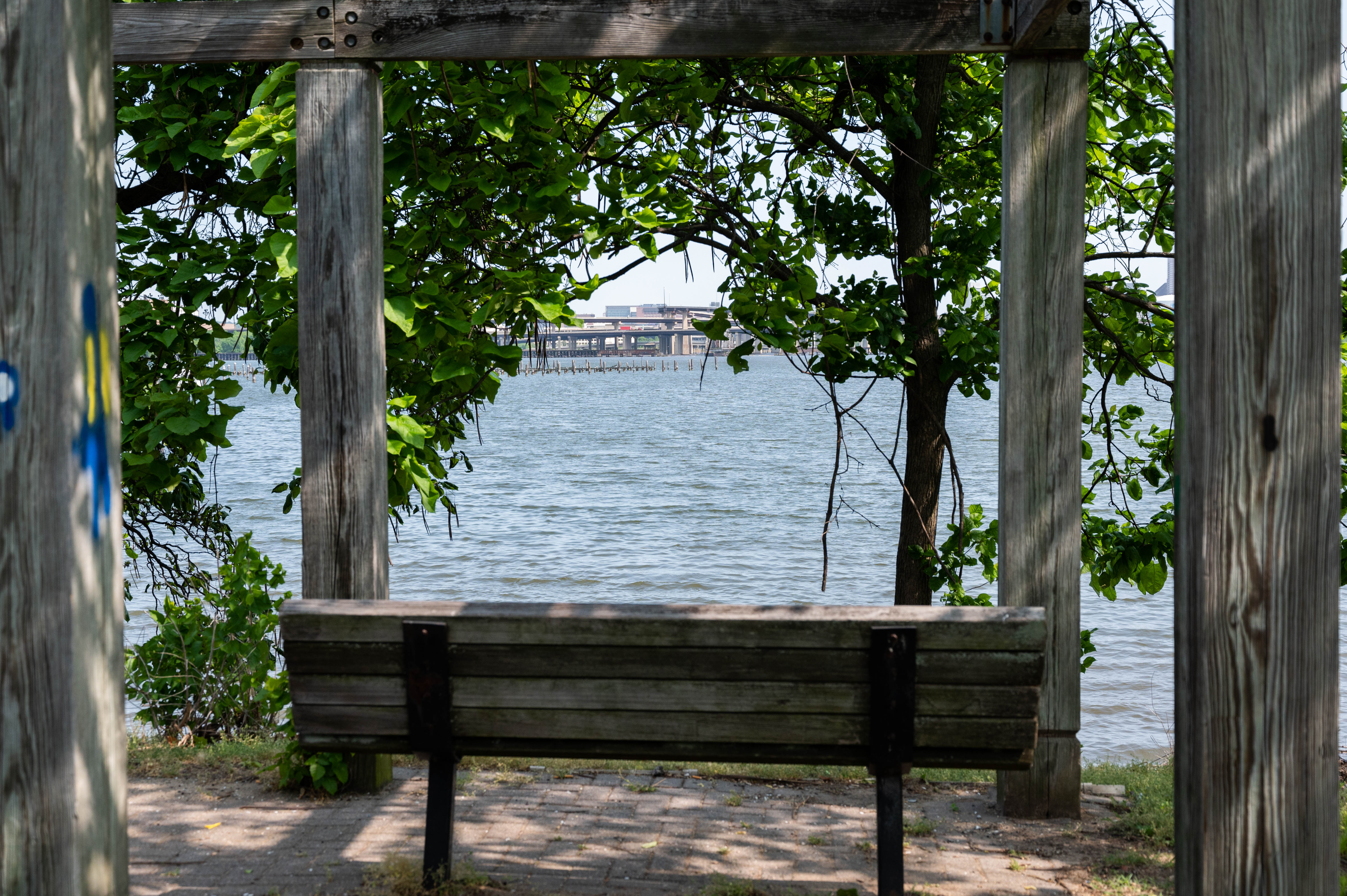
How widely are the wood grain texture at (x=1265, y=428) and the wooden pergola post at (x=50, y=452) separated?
221 cm

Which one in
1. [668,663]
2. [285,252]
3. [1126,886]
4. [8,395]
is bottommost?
[1126,886]

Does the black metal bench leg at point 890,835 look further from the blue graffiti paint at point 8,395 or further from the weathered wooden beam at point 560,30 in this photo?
the weathered wooden beam at point 560,30

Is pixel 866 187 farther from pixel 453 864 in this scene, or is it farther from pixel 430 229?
pixel 453 864

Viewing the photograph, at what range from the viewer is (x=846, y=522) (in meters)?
23.0

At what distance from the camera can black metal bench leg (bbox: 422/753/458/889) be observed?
324cm

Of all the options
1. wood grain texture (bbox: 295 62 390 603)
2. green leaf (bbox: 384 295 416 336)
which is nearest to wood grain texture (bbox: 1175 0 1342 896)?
wood grain texture (bbox: 295 62 390 603)

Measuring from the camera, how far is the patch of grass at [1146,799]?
12.9ft

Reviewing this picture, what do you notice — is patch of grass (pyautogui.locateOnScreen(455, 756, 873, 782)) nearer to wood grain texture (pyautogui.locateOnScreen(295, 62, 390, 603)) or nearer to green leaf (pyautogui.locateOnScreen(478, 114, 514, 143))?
wood grain texture (pyautogui.locateOnScreen(295, 62, 390, 603))

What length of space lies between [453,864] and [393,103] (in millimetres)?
2829

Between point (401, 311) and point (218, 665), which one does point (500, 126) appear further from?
point (218, 665)

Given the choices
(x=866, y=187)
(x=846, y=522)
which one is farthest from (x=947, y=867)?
(x=846, y=522)

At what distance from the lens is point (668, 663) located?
9.84ft

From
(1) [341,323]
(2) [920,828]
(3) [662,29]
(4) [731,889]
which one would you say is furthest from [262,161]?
(2) [920,828]

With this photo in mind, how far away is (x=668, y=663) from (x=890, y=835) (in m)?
0.76
